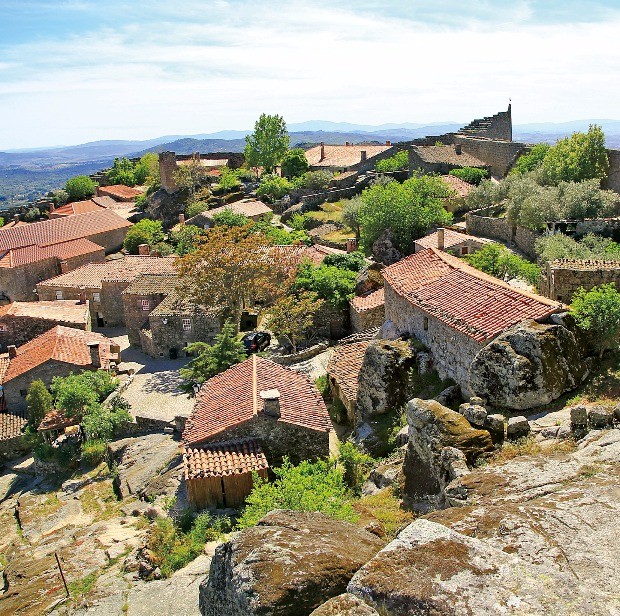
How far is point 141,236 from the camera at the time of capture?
183 feet

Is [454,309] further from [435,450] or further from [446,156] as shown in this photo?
[446,156]

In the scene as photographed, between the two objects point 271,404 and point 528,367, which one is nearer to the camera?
point 528,367

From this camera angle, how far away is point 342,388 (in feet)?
68.5

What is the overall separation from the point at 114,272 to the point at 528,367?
35.2m

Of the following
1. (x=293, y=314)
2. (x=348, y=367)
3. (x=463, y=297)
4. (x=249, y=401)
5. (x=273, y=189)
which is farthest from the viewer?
(x=273, y=189)

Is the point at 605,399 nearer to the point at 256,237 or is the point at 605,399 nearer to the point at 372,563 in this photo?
the point at 372,563

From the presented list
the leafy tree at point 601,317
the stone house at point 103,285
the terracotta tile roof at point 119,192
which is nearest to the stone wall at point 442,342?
the leafy tree at point 601,317

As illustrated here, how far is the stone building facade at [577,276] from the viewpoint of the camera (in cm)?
1744

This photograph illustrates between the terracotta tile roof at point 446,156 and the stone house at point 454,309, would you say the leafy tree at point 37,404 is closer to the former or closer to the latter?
the stone house at point 454,309

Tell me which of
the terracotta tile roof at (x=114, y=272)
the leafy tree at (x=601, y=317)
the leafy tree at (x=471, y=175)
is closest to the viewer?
the leafy tree at (x=601, y=317)

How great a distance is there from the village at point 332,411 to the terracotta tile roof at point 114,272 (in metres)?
0.27

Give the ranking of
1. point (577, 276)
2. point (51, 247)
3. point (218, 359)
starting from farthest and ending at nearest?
point (51, 247)
point (218, 359)
point (577, 276)

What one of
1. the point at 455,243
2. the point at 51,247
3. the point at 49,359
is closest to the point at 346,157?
the point at 51,247

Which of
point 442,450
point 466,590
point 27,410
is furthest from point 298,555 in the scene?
point 27,410
